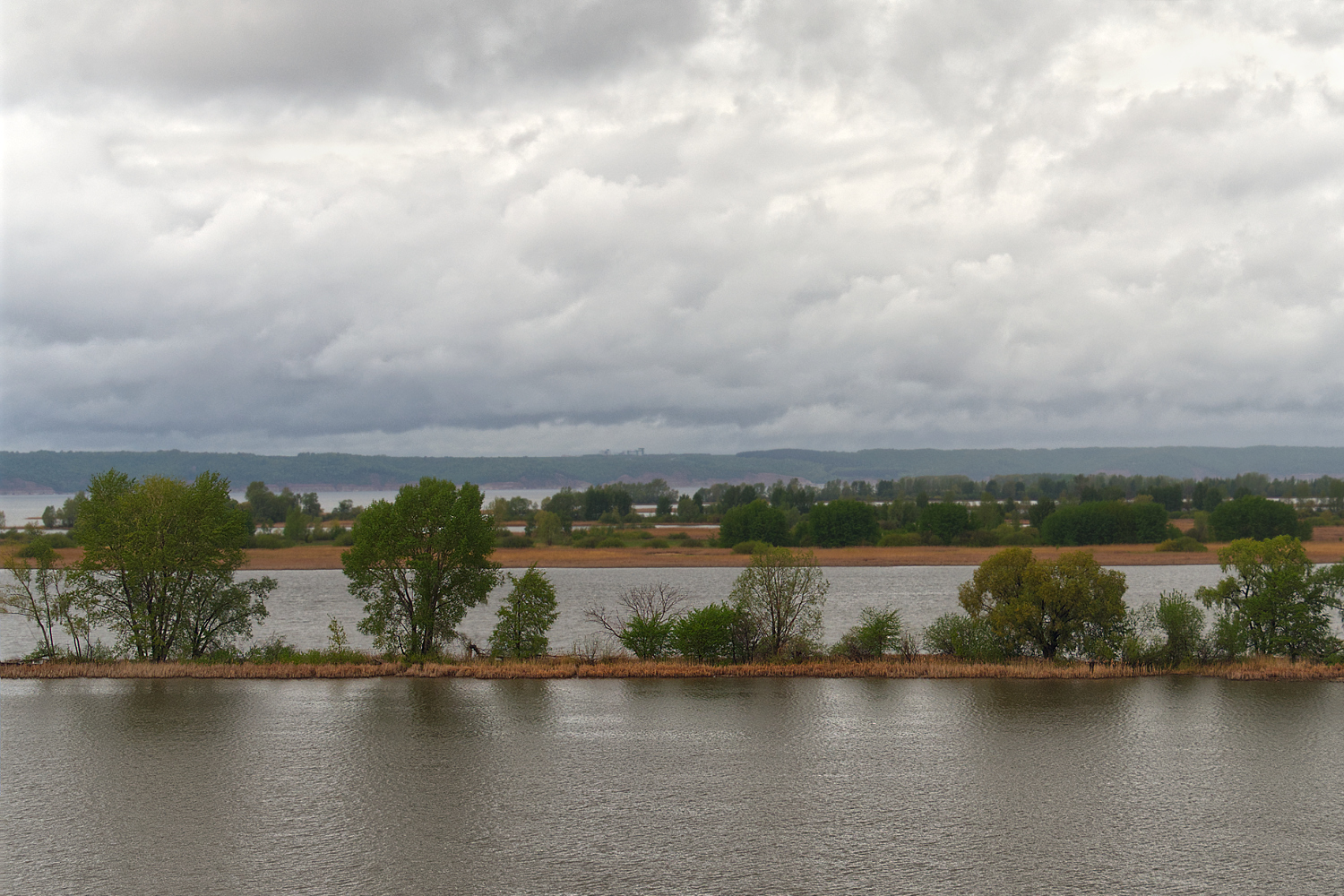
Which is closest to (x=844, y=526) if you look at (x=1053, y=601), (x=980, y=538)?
(x=980, y=538)

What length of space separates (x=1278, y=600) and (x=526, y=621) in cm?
2971

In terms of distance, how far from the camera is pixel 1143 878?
18.1 metres

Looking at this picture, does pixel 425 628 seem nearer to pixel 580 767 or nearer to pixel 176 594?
pixel 176 594

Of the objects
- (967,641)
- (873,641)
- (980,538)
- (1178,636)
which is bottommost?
(967,641)

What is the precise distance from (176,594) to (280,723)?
1443 cm

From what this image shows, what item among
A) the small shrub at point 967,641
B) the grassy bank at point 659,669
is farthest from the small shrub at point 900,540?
the grassy bank at point 659,669

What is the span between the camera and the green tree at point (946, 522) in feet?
403

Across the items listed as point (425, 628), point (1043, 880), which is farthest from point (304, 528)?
point (1043, 880)

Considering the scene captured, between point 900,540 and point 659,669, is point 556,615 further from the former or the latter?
point 900,540

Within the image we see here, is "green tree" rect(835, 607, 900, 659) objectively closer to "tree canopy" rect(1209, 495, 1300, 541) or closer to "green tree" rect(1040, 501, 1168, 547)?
"green tree" rect(1040, 501, 1168, 547)

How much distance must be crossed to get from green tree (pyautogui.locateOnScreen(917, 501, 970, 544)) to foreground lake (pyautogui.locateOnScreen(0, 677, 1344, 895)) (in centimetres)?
8860

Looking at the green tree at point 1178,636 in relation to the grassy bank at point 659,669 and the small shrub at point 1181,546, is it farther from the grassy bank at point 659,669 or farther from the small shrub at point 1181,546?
Answer: the small shrub at point 1181,546

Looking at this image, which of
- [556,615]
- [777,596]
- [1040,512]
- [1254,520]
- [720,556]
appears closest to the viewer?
[777,596]

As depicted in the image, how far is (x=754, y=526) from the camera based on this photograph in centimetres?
12275
